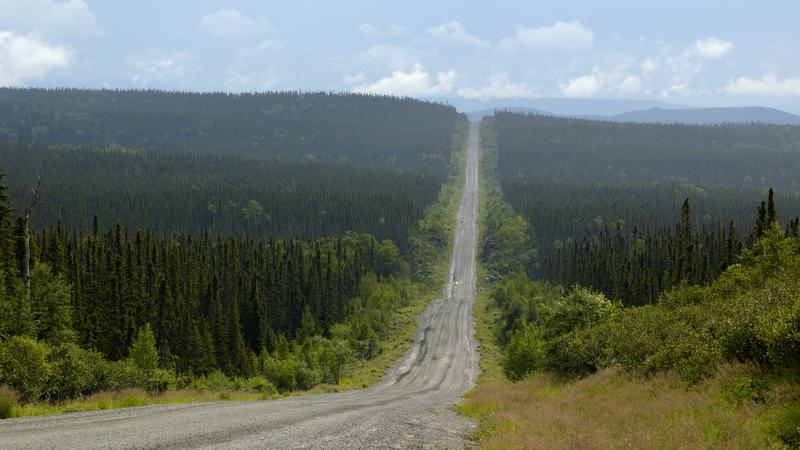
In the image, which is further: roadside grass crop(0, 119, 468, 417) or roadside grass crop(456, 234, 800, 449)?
roadside grass crop(0, 119, 468, 417)

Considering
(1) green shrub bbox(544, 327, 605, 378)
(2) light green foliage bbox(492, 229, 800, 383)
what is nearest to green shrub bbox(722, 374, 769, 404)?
(2) light green foliage bbox(492, 229, 800, 383)

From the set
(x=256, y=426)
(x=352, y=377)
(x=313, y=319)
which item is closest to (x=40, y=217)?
(x=313, y=319)

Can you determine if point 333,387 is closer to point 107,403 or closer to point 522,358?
point 522,358

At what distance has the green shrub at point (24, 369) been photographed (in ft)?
115

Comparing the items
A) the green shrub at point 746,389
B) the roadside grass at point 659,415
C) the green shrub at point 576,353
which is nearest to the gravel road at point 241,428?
the roadside grass at point 659,415

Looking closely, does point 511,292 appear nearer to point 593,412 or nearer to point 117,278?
point 117,278

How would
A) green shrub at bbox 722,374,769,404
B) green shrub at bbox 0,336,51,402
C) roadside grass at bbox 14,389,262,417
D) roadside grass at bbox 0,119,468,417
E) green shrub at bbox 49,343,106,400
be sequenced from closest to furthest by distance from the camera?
1. green shrub at bbox 722,374,769,404
2. roadside grass at bbox 14,389,262,417
3. roadside grass at bbox 0,119,468,417
4. green shrub at bbox 0,336,51,402
5. green shrub at bbox 49,343,106,400

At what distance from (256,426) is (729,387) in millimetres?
18021

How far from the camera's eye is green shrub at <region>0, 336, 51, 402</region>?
35062 mm

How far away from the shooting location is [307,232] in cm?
19788

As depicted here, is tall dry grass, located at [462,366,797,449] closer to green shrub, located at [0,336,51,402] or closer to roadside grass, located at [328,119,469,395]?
green shrub, located at [0,336,51,402]

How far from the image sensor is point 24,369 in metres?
36.2

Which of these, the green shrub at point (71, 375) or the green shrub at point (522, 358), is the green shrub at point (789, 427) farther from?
the green shrub at point (522, 358)

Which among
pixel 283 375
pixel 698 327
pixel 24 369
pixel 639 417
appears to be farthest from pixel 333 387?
pixel 639 417
